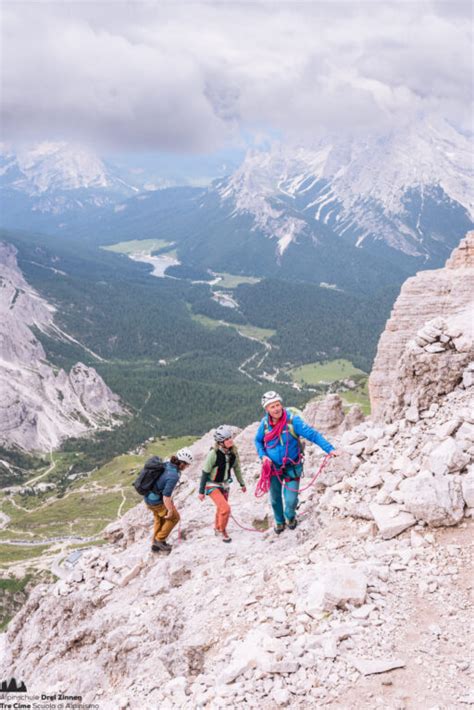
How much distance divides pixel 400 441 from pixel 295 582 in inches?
272

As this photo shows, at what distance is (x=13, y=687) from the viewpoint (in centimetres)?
1777

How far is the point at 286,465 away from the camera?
18172 millimetres

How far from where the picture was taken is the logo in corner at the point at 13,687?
1732 cm

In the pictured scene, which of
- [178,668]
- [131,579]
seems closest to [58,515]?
[131,579]

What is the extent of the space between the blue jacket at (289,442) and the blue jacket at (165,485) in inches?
156

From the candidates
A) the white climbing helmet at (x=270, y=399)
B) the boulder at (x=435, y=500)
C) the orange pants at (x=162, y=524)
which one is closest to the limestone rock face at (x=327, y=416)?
the orange pants at (x=162, y=524)

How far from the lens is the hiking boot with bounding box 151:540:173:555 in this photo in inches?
Result: 842

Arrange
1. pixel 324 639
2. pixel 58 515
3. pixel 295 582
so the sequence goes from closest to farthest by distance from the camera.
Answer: pixel 324 639 < pixel 295 582 < pixel 58 515

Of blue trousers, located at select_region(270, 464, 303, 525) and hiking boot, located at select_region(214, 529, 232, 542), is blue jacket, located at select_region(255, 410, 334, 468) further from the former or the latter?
hiking boot, located at select_region(214, 529, 232, 542)

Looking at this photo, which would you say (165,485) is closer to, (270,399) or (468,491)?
(270,399)

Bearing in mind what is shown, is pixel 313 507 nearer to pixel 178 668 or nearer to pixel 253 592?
pixel 253 592

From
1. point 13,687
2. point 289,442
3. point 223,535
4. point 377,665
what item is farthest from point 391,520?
point 13,687

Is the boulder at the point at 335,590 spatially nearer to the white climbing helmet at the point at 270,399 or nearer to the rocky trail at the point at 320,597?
the rocky trail at the point at 320,597

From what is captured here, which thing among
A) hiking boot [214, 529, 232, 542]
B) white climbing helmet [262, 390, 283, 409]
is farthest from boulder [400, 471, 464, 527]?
hiking boot [214, 529, 232, 542]
